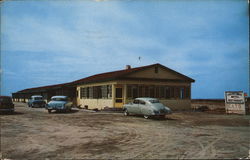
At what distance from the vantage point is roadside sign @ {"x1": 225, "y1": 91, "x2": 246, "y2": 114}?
22.4 m

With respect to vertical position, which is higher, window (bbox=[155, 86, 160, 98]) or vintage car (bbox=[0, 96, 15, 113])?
window (bbox=[155, 86, 160, 98])

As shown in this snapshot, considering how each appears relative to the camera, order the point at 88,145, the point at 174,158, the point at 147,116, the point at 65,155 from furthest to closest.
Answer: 1. the point at 147,116
2. the point at 88,145
3. the point at 65,155
4. the point at 174,158

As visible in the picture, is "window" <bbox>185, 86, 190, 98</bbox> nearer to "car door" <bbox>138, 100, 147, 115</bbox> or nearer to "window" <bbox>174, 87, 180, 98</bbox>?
"window" <bbox>174, 87, 180, 98</bbox>

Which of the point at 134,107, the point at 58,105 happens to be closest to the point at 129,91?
the point at 134,107

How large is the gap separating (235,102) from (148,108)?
34.2ft

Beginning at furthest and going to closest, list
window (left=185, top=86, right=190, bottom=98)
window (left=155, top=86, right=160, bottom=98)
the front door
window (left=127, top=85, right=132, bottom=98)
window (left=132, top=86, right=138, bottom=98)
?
window (left=185, top=86, right=190, bottom=98) → window (left=155, top=86, right=160, bottom=98) → window (left=132, top=86, right=138, bottom=98) → the front door → window (left=127, top=85, right=132, bottom=98)

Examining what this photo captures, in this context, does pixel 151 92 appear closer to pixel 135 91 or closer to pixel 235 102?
pixel 135 91

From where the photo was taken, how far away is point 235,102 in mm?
22812

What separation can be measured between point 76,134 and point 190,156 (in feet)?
18.8

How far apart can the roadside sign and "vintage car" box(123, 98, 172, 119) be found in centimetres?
865

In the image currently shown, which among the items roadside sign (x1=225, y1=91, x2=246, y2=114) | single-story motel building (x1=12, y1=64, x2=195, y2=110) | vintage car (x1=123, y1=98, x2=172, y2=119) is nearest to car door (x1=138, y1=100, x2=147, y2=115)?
vintage car (x1=123, y1=98, x2=172, y2=119)

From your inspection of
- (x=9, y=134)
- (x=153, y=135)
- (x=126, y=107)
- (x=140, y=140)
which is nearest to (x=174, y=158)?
(x=140, y=140)

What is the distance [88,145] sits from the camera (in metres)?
8.46

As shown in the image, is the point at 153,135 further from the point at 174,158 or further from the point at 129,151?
the point at 174,158
